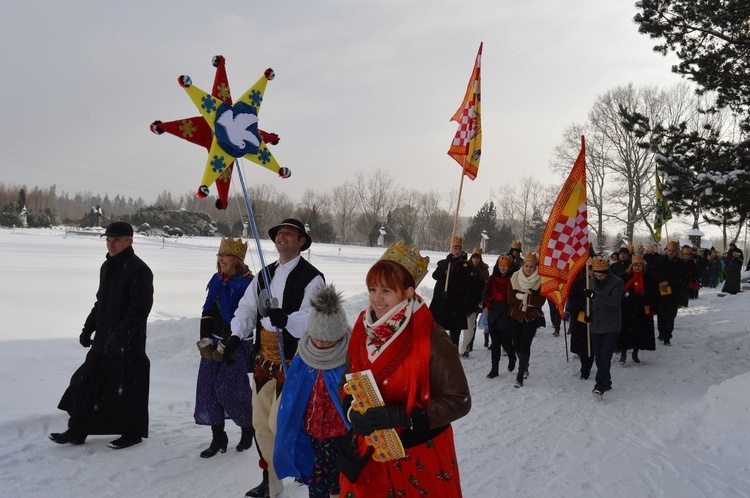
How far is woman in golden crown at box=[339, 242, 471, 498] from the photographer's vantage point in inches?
92.0

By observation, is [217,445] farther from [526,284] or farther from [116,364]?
[526,284]

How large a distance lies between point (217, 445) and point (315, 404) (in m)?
2.14

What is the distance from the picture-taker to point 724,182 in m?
8.92

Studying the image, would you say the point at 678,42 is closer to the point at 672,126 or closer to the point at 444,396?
the point at 672,126

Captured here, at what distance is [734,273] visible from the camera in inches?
800

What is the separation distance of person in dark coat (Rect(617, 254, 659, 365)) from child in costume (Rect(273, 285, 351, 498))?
7.99 meters

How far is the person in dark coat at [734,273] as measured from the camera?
66.5 feet

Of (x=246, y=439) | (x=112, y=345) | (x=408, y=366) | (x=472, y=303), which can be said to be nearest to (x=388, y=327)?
(x=408, y=366)

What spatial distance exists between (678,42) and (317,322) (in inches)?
363

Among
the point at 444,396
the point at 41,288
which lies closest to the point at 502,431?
the point at 444,396

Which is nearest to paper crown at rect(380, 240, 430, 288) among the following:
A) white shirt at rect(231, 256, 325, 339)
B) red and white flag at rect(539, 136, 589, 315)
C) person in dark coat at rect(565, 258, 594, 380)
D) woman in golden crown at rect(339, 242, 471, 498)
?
woman in golden crown at rect(339, 242, 471, 498)

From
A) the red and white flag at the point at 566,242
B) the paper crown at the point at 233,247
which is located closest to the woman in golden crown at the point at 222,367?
the paper crown at the point at 233,247

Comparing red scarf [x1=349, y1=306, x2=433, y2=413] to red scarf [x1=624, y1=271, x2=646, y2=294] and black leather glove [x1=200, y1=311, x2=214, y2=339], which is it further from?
red scarf [x1=624, y1=271, x2=646, y2=294]

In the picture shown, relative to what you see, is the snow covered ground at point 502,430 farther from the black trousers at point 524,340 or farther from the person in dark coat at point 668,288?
the person in dark coat at point 668,288
